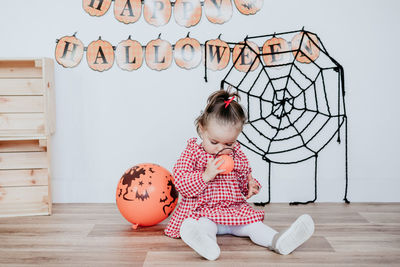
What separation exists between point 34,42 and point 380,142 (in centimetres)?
242

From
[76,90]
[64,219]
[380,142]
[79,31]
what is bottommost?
[64,219]

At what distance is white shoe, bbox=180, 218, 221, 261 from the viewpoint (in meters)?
1.61

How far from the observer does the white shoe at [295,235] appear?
64.6 inches

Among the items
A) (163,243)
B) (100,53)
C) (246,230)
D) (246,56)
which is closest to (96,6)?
(100,53)

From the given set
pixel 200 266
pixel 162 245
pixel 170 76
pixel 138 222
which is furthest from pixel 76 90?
pixel 200 266

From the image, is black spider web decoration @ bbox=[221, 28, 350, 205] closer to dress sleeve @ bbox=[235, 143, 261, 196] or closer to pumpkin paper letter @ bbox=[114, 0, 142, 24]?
dress sleeve @ bbox=[235, 143, 261, 196]

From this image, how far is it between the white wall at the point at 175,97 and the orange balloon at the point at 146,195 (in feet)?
2.06

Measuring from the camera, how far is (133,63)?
260cm

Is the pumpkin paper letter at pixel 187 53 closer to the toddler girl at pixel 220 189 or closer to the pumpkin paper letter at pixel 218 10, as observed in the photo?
the pumpkin paper letter at pixel 218 10

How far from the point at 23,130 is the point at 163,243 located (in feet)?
4.08

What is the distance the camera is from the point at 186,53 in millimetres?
2594

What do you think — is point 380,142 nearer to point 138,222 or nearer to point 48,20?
point 138,222

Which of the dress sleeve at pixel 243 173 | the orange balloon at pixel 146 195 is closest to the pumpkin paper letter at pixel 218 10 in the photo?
the dress sleeve at pixel 243 173

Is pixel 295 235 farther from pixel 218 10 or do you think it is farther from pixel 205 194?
pixel 218 10
